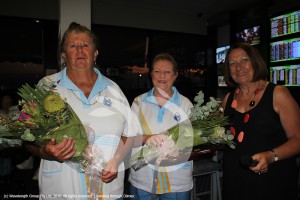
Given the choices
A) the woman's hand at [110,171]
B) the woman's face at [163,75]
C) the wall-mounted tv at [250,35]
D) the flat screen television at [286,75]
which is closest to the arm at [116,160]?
the woman's hand at [110,171]

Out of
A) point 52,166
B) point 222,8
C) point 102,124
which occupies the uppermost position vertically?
point 222,8

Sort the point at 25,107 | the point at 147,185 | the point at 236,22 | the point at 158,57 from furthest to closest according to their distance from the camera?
the point at 236,22, the point at 158,57, the point at 147,185, the point at 25,107

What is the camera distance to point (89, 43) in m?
1.45

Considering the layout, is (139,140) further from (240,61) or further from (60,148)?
(240,61)

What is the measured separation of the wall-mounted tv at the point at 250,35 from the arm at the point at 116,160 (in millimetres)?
3871

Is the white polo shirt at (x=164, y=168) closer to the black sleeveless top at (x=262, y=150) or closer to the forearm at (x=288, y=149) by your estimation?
the black sleeveless top at (x=262, y=150)

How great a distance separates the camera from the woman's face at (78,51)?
1403 millimetres

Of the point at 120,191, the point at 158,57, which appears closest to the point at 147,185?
the point at 120,191

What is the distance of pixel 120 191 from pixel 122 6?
475 centimetres

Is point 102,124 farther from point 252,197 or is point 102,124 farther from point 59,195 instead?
point 252,197

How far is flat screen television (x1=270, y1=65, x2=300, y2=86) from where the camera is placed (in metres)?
3.86

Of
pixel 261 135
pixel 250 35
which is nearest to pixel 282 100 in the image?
pixel 261 135

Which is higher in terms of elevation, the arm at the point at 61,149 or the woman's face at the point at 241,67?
the woman's face at the point at 241,67

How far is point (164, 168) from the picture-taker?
5.57 ft
